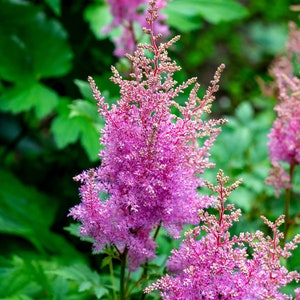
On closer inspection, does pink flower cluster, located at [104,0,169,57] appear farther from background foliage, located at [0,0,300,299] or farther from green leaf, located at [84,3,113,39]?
green leaf, located at [84,3,113,39]

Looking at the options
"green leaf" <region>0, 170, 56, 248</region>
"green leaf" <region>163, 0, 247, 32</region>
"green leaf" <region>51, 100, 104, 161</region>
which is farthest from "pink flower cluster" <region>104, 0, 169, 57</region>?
"green leaf" <region>0, 170, 56, 248</region>

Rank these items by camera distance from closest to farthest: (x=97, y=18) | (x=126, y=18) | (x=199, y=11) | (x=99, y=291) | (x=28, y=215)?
(x=99, y=291)
(x=126, y=18)
(x=28, y=215)
(x=97, y=18)
(x=199, y=11)

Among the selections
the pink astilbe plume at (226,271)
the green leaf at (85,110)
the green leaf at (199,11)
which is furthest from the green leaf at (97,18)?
the pink astilbe plume at (226,271)

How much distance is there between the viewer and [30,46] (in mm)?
3383

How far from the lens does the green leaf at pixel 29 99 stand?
3.02m

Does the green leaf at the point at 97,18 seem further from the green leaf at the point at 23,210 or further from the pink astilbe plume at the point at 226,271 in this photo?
the pink astilbe plume at the point at 226,271

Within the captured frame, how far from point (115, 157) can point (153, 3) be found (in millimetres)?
418

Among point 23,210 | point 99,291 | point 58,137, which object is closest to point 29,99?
point 58,137

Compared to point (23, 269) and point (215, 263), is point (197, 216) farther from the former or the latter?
point (23, 269)

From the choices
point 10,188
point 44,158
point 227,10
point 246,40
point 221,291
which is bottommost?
point 221,291

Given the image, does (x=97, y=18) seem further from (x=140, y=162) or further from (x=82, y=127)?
(x=140, y=162)

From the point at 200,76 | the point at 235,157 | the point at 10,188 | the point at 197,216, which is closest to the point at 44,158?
the point at 10,188

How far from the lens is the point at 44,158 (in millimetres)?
3785

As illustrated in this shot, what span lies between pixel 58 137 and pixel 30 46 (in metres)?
0.79
